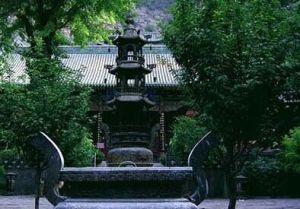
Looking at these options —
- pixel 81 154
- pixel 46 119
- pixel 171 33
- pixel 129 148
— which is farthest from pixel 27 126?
pixel 81 154

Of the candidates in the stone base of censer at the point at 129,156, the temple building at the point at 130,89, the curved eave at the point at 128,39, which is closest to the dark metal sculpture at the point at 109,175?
the stone base of censer at the point at 129,156

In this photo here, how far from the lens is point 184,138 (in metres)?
17.3

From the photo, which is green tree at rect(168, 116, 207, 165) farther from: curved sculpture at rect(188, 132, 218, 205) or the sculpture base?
the sculpture base

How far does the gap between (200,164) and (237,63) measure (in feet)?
8.29

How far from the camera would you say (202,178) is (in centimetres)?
641

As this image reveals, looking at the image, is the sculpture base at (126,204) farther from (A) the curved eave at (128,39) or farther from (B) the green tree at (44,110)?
(A) the curved eave at (128,39)

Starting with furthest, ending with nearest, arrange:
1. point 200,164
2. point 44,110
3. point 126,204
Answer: point 44,110 < point 200,164 < point 126,204

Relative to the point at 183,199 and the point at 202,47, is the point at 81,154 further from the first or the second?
the point at 183,199

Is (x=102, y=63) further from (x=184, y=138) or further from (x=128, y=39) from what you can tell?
(x=184, y=138)

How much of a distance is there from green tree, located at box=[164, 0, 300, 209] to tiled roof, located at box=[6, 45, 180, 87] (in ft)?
72.0

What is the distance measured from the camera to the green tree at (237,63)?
8180 mm

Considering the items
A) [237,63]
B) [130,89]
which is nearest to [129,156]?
[237,63]

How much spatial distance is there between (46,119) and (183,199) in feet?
15.8

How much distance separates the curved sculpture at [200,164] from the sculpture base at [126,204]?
37cm
